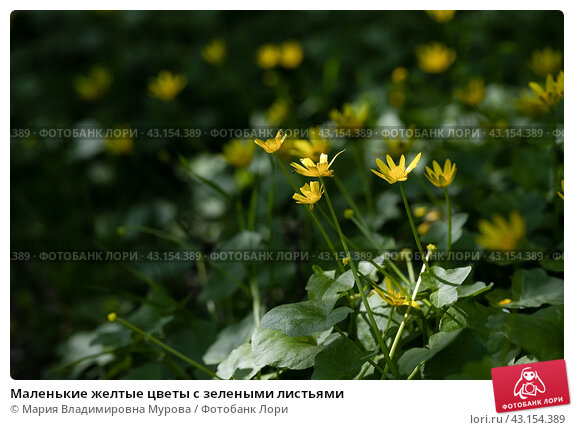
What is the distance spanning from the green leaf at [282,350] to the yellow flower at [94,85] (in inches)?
65.3

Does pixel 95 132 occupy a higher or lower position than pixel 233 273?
higher

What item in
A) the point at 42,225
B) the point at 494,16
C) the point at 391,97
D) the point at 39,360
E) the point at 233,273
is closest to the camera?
the point at 233,273

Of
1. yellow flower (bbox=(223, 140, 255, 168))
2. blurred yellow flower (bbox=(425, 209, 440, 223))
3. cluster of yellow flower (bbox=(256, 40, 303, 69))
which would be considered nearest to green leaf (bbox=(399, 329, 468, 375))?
blurred yellow flower (bbox=(425, 209, 440, 223))

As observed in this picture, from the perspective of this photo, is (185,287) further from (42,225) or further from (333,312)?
(333,312)

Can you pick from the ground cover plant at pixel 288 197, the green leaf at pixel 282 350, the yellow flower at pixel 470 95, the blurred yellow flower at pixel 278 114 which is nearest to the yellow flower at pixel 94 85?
the ground cover plant at pixel 288 197

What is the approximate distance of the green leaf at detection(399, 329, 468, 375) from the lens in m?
0.68

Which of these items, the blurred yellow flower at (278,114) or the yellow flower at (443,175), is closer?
the yellow flower at (443,175)

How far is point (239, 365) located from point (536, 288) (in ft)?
1.48

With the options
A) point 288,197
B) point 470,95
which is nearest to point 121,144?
point 288,197

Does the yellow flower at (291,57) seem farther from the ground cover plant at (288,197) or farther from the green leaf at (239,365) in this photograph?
the green leaf at (239,365)

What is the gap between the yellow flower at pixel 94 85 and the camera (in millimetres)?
2135
